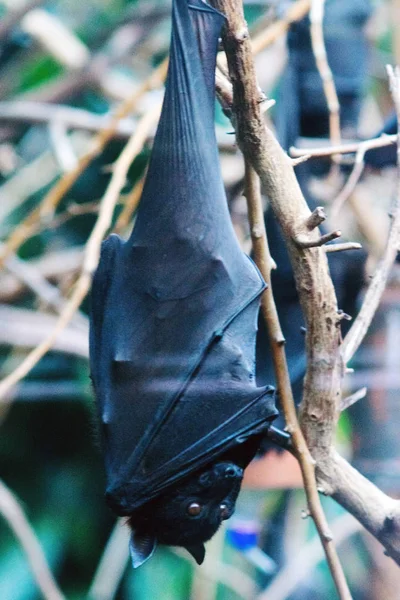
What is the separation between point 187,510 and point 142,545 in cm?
9

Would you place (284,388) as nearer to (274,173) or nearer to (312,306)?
(312,306)

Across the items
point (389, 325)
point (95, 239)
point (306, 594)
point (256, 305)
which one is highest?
point (256, 305)

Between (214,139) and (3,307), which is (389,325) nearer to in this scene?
(214,139)


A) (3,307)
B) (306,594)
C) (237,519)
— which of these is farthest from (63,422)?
(306,594)

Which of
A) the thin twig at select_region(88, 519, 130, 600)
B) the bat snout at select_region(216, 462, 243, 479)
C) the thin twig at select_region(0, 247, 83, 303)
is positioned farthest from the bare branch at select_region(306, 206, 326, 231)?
the thin twig at select_region(88, 519, 130, 600)

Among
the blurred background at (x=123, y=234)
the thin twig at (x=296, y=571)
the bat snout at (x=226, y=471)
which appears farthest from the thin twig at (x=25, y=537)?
the bat snout at (x=226, y=471)

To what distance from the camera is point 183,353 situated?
113 centimetres

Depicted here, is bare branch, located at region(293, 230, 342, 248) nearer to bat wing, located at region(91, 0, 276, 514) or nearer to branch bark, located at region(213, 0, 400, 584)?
branch bark, located at region(213, 0, 400, 584)

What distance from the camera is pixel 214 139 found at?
1.16m

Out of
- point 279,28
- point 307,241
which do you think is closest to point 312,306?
point 307,241

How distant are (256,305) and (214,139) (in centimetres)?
26

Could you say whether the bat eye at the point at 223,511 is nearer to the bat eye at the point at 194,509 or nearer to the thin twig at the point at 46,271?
the bat eye at the point at 194,509

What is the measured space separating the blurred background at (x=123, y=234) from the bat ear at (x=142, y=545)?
2.06 ft

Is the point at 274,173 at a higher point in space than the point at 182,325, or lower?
higher
